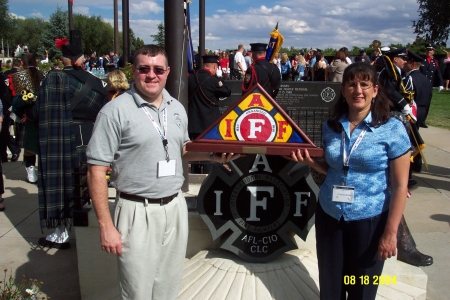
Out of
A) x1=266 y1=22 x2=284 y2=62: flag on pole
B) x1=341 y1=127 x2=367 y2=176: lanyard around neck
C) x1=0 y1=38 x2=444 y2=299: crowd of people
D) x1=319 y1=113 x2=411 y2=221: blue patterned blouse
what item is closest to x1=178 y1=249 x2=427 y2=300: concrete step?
x1=0 y1=38 x2=444 y2=299: crowd of people

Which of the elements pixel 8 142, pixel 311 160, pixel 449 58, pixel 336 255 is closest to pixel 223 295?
pixel 336 255

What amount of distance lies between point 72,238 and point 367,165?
11.9ft

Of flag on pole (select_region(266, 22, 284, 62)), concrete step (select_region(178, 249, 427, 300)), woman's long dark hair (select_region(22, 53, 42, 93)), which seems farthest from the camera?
flag on pole (select_region(266, 22, 284, 62))

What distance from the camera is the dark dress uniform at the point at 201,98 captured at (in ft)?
23.2

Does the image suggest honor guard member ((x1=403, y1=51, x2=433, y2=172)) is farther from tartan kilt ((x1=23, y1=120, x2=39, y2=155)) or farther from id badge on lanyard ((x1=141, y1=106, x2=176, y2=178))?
id badge on lanyard ((x1=141, y1=106, x2=176, y2=178))

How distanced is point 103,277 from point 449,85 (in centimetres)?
2575

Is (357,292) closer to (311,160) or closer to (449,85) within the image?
(311,160)

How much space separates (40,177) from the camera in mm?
4449

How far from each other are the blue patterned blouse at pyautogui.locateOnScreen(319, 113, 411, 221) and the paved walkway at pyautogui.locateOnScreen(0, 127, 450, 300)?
1899 millimetres

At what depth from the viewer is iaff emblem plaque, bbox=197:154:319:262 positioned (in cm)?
337

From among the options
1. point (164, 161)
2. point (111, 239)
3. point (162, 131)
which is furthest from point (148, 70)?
point (111, 239)

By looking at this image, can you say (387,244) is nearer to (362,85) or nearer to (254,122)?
(362,85)

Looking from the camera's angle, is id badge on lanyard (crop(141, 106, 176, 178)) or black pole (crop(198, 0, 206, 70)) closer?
id badge on lanyard (crop(141, 106, 176, 178))

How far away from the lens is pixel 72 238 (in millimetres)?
5012
